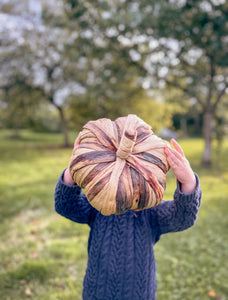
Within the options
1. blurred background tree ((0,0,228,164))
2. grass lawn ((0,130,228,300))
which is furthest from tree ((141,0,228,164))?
grass lawn ((0,130,228,300))

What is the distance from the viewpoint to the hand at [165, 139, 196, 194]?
1402mm

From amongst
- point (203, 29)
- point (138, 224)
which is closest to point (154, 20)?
point (203, 29)

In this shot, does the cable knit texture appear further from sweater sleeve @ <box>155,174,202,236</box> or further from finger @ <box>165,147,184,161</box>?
finger @ <box>165,147,184,161</box>

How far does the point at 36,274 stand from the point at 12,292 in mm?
383

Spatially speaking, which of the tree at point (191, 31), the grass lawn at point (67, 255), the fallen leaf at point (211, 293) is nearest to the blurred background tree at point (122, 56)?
the tree at point (191, 31)

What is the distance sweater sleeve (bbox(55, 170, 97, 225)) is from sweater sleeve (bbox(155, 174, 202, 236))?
0.49 m

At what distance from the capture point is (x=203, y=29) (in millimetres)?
9391

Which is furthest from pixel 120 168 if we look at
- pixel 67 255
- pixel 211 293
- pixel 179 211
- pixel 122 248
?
pixel 67 255

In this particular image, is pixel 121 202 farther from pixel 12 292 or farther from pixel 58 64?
pixel 58 64

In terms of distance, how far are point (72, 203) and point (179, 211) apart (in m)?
0.70

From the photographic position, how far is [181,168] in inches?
56.5

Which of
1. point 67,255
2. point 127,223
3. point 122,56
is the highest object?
point 122,56

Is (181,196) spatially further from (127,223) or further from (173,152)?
(127,223)

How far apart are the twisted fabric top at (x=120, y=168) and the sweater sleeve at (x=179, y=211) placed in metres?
0.27
